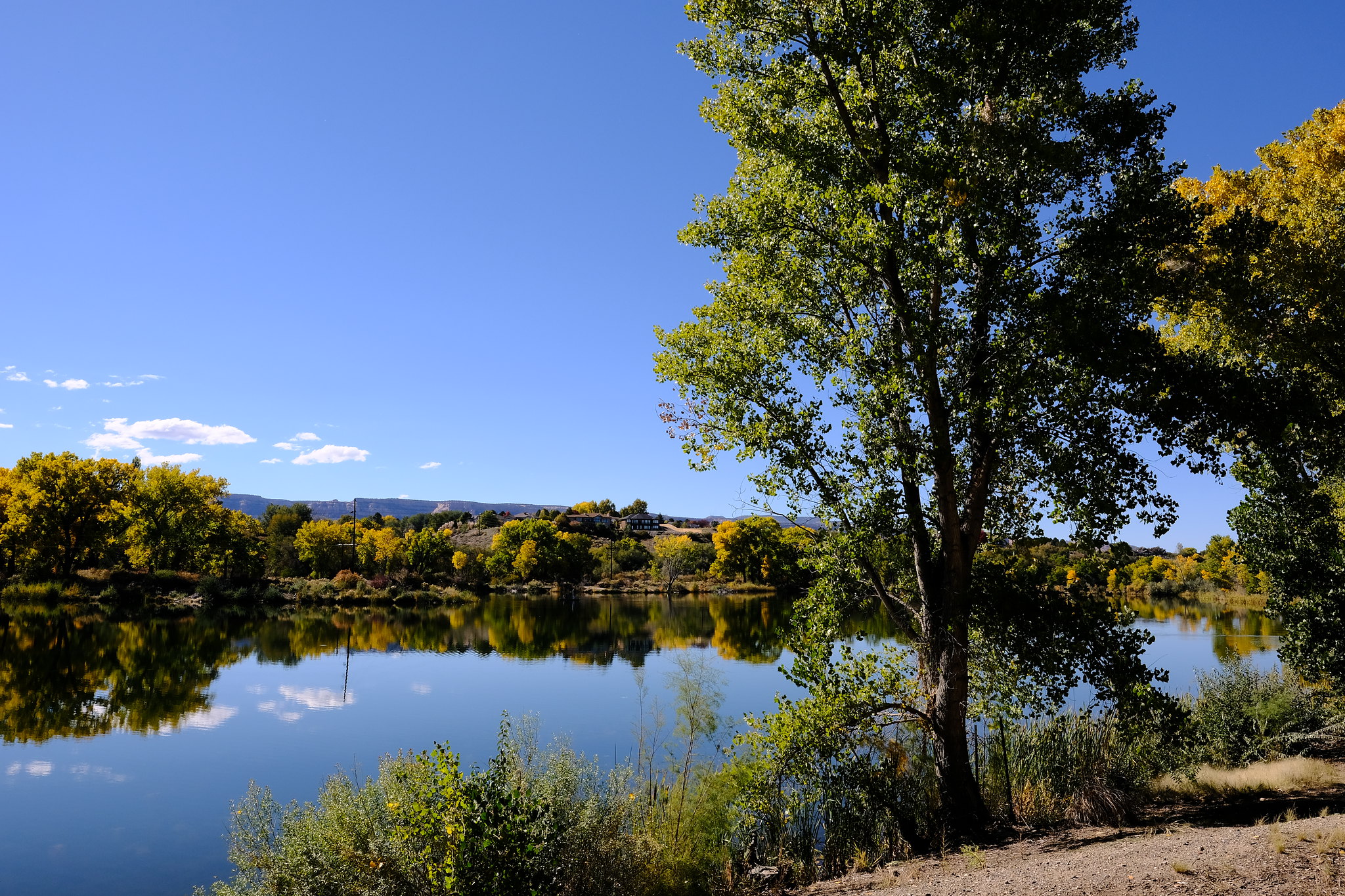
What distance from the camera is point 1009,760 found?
437 inches

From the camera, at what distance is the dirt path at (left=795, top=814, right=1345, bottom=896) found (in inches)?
217

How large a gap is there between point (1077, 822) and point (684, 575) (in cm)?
7204

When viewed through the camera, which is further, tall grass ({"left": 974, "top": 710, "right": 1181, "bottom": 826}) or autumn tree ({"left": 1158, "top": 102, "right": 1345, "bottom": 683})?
tall grass ({"left": 974, "top": 710, "right": 1181, "bottom": 826})

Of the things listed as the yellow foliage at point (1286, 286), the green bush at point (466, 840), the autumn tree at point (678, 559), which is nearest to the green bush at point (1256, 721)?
the yellow foliage at point (1286, 286)

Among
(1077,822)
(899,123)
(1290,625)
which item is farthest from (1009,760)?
(899,123)

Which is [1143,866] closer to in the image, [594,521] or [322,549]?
[322,549]

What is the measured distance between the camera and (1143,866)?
6.21 metres

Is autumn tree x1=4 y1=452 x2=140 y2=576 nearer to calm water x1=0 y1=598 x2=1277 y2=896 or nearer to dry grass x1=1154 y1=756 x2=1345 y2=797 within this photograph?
calm water x1=0 y1=598 x2=1277 y2=896

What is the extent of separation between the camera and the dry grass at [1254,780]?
31.0ft

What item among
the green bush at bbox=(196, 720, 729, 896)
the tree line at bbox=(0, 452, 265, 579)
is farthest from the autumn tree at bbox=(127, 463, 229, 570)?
the green bush at bbox=(196, 720, 729, 896)

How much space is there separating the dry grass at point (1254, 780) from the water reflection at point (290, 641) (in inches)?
176

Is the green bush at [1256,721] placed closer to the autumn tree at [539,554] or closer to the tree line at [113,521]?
the tree line at [113,521]

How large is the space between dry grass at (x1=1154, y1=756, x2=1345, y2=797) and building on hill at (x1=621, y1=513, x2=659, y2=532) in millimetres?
117068

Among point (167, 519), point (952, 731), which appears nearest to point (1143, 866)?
point (952, 731)
